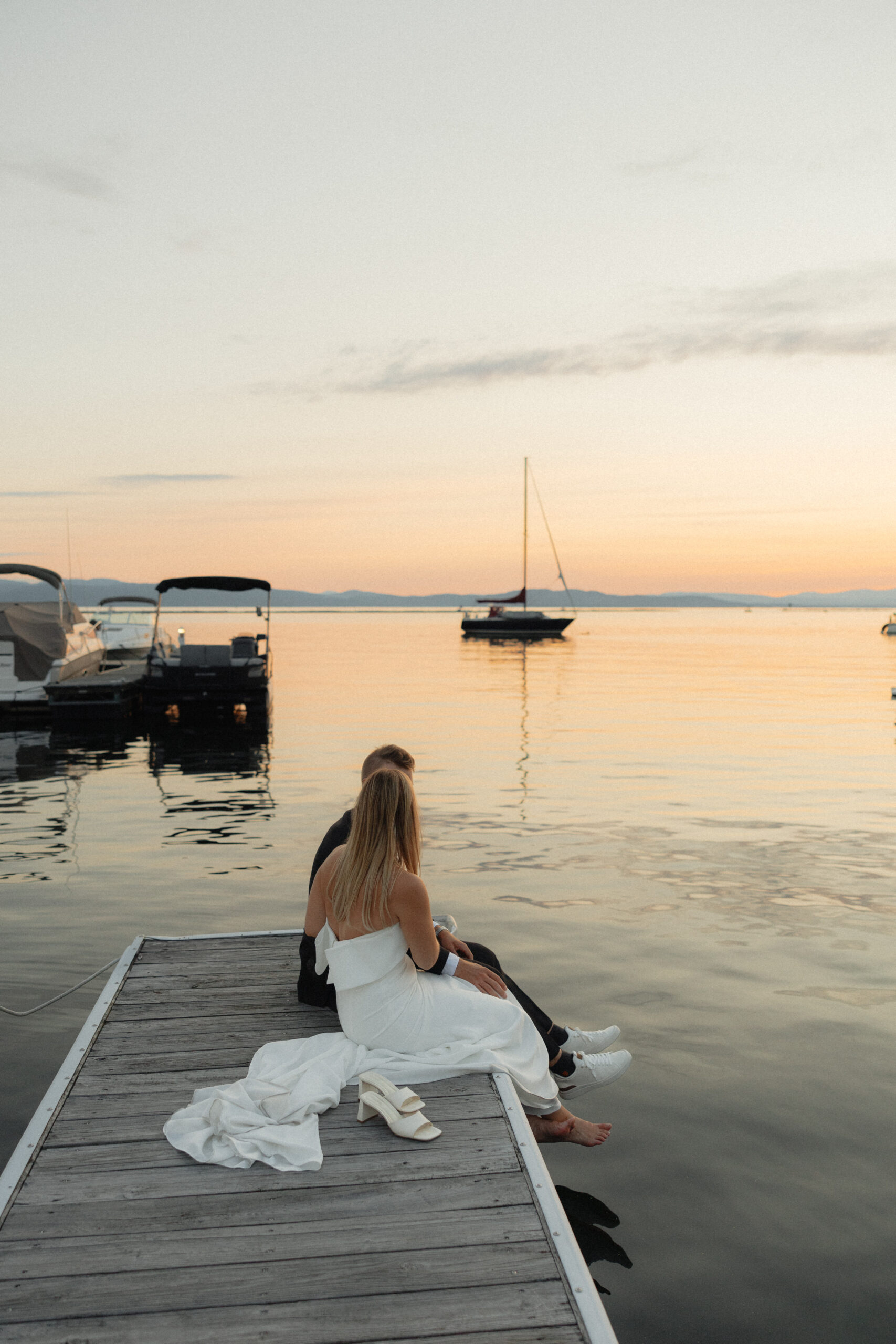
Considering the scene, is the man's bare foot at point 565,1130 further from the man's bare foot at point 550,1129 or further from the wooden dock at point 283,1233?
the wooden dock at point 283,1233

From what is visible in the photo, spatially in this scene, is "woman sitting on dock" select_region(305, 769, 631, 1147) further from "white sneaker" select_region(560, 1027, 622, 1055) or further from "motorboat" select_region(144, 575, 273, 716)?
"motorboat" select_region(144, 575, 273, 716)

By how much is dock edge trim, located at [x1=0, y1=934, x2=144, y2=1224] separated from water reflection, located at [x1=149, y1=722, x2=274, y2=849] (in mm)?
6943

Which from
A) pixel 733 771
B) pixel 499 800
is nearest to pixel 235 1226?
pixel 499 800

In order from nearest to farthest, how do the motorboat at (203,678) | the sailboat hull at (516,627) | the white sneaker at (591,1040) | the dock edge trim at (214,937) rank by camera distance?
the white sneaker at (591,1040)
the dock edge trim at (214,937)
the motorboat at (203,678)
the sailboat hull at (516,627)

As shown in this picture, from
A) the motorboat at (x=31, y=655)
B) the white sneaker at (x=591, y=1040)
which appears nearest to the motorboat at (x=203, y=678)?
the motorboat at (x=31, y=655)

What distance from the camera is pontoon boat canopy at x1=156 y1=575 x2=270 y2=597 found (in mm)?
26953

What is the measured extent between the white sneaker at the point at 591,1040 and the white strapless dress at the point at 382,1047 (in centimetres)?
72

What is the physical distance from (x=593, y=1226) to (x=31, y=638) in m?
25.5

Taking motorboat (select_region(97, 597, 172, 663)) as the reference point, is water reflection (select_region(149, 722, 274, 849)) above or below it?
below

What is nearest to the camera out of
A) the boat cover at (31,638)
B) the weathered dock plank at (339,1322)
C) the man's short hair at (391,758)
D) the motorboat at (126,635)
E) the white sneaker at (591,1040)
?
the weathered dock plank at (339,1322)

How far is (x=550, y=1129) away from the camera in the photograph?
5.09m

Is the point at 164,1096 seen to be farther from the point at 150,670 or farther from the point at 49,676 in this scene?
the point at 49,676

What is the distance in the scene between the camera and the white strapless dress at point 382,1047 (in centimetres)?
422

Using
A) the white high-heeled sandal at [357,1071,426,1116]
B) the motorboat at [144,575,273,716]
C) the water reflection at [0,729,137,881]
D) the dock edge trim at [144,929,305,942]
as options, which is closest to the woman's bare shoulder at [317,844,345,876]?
the white high-heeled sandal at [357,1071,426,1116]
